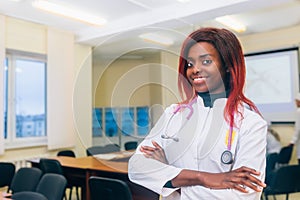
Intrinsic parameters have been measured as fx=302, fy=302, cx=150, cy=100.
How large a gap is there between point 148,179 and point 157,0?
3.33 metres

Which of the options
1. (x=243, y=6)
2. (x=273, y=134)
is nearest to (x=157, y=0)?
(x=243, y=6)

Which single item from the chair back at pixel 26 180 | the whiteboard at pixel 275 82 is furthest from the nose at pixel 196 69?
the whiteboard at pixel 275 82

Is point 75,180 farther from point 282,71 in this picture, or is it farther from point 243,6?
point 282,71

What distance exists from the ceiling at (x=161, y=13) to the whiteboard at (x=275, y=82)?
21.9 inches

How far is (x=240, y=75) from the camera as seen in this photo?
100cm

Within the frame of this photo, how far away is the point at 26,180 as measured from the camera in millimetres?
2951

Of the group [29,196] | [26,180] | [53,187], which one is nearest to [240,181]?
[29,196]

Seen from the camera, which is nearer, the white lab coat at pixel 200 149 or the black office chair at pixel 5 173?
the white lab coat at pixel 200 149

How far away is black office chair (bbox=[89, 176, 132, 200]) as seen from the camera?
2.25 metres

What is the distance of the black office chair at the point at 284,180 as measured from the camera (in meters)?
3.16

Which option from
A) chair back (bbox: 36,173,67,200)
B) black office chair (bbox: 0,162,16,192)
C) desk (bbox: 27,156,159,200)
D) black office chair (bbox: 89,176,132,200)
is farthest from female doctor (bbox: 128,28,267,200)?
black office chair (bbox: 0,162,16,192)

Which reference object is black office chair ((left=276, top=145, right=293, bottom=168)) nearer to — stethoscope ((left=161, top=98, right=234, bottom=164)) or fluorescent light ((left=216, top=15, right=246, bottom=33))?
fluorescent light ((left=216, top=15, right=246, bottom=33))

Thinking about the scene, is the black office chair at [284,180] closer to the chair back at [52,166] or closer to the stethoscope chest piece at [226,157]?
the chair back at [52,166]

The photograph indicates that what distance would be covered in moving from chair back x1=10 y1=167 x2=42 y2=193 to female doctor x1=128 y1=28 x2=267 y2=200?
2.18 m
